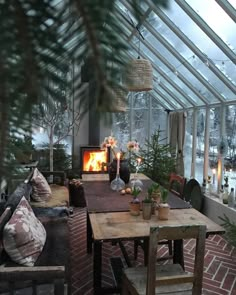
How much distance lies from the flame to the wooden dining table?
11.6 ft

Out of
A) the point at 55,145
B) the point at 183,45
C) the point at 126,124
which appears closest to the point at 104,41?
the point at 183,45

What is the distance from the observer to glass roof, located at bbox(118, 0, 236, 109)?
357 centimetres

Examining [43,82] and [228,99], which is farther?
[228,99]

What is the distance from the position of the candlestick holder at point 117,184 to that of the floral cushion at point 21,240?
Result: 1339 millimetres

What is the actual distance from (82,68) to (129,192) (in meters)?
3.22

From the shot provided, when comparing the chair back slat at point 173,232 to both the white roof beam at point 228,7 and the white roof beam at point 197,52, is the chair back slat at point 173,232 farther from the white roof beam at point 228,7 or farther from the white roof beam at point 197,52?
the white roof beam at point 197,52

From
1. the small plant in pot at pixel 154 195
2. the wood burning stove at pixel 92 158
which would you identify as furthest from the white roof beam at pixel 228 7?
the wood burning stove at pixel 92 158

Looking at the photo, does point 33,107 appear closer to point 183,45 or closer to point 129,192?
point 129,192

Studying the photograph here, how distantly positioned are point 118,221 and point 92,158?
4669 millimetres

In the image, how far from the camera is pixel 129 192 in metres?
3.50

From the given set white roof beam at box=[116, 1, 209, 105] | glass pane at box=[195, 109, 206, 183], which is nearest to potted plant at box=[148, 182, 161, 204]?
white roof beam at box=[116, 1, 209, 105]

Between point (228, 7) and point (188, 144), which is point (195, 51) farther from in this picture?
point (188, 144)

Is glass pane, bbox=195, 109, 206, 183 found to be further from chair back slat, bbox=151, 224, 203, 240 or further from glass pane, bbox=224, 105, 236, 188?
chair back slat, bbox=151, 224, 203, 240

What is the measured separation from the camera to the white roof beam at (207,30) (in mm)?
3593
